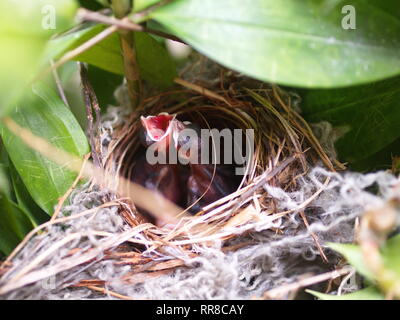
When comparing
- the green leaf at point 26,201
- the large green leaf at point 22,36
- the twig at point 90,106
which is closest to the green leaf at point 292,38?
the large green leaf at point 22,36

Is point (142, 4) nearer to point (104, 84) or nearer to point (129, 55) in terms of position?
point (129, 55)

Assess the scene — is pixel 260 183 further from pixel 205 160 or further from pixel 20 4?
pixel 20 4

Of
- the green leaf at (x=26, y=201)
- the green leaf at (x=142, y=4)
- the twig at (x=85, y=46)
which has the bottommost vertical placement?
the green leaf at (x=26, y=201)

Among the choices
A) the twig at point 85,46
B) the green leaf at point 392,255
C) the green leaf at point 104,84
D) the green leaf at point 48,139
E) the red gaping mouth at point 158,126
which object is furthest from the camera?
the green leaf at point 104,84

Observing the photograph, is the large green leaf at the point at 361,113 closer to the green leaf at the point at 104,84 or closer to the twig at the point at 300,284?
the twig at the point at 300,284

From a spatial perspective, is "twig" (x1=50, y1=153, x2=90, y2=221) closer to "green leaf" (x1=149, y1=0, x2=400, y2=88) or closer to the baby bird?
the baby bird

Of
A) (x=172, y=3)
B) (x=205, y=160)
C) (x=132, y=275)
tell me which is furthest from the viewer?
(x=205, y=160)
